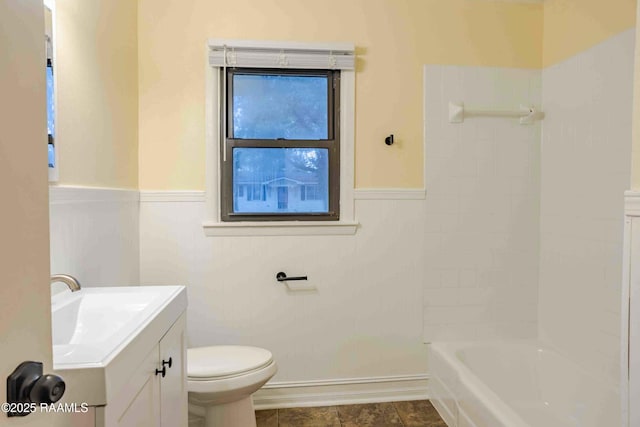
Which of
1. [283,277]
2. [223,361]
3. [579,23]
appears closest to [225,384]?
[223,361]

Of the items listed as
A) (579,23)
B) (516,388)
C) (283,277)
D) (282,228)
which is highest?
(579,23)

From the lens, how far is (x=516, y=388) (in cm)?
214

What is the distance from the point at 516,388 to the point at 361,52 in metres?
2.19

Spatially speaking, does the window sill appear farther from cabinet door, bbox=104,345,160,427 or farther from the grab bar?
cabinet door, bbox=104,345,160,427

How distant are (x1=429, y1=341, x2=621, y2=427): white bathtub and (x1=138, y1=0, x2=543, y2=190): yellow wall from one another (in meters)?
1.09

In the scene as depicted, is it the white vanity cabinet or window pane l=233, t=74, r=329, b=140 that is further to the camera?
window pane l=233, t=74, r=329, b=140

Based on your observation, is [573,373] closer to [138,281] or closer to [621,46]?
[621,46]

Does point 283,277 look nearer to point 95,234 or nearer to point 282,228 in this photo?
point 282,228

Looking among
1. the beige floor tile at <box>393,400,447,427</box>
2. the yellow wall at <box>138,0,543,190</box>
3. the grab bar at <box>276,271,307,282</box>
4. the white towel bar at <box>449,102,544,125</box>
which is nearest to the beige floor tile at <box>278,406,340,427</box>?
the beige floor tile at <box>393,400,447,427</box>

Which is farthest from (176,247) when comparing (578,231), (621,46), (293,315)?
(621,46)

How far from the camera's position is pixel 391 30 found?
2.19m

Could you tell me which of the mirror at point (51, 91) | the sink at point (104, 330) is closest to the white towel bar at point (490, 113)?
the sink at point (104, 330)

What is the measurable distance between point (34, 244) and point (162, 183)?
5.71 ft

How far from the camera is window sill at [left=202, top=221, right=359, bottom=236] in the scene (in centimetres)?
212
